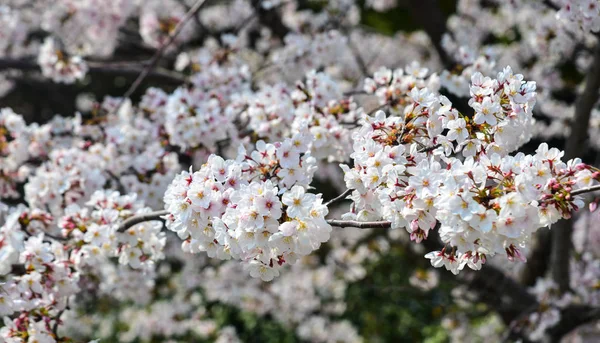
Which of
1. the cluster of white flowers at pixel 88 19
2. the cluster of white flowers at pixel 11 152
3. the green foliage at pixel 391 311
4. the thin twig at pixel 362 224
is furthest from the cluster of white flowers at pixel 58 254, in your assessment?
the green foliage at pixel 391 311

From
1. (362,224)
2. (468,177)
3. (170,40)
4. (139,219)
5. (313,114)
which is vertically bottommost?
(468,177)

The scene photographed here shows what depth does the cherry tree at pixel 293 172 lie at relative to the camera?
6.15 feet

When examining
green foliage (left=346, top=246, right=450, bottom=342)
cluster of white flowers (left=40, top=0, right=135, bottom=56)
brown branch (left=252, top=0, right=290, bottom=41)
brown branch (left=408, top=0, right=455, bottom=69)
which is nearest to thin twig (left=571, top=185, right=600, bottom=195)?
cluster of white flowers (left=40, top=0, right=135, bottom=56)

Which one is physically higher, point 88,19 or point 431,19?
point 88,19

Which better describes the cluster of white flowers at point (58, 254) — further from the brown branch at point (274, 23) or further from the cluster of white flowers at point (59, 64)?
the brown branch at point (274, 23)

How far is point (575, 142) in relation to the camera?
393 cm

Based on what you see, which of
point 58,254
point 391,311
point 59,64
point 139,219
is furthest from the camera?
point 391,311

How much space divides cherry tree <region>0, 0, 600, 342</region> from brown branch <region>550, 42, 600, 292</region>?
12 mm

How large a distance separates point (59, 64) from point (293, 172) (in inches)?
105

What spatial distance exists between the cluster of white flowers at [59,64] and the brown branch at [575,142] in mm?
3306

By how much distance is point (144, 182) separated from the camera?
11.9 feet

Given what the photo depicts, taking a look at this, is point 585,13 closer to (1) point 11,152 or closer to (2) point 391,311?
(1) point 11,152

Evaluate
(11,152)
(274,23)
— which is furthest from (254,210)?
(274,23)

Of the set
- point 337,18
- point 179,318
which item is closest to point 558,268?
point 337,18
